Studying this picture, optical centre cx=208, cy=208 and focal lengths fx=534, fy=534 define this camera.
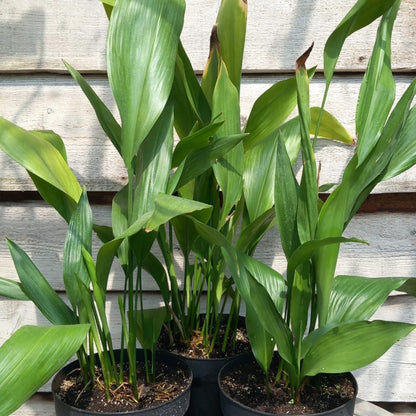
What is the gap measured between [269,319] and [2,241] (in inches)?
23.7

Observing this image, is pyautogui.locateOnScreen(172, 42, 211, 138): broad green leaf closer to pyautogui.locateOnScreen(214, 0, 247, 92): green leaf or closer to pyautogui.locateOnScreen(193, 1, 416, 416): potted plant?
pyautogui.locateOnScreen(214, 0, 247, 92): green leaf

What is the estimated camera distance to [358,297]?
2.48 feet

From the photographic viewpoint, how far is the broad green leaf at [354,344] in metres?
0.65

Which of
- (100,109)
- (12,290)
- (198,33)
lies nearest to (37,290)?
(12,290)

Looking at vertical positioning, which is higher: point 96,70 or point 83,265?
point 96,70

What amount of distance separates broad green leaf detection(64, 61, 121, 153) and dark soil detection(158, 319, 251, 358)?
13.9 inches

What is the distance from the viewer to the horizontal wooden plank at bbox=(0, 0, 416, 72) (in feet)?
3.15

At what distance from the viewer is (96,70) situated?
3.20ft

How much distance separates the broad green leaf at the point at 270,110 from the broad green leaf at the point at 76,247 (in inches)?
11.6

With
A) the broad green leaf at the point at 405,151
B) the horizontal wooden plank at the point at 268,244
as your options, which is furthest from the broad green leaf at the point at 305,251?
the horizontal wooden plank at the point at 268,244

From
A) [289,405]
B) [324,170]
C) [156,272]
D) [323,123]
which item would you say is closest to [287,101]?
[323,123]

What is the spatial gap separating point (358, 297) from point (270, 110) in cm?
32

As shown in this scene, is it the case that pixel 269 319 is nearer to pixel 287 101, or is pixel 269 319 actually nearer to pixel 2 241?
pixel 287 101

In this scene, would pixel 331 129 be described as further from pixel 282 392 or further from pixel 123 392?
pixel 123 392
